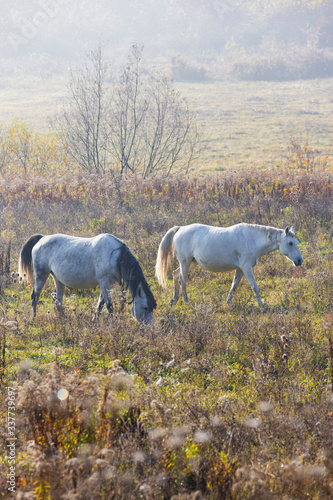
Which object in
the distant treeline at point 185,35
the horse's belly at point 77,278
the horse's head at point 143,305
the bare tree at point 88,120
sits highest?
the distant treeline at point 185,35

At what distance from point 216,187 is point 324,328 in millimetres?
9921

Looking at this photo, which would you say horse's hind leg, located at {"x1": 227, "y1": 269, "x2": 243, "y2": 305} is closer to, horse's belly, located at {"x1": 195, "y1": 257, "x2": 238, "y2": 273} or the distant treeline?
horse's belly, located at {"x1": 195, "y1": 257, "x2": 238, "y2": 273}

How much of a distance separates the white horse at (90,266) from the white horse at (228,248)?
208 centimetres

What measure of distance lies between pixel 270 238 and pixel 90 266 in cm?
370

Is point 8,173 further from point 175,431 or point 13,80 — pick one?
point 13,80

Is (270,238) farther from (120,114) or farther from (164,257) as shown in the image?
(120,114)

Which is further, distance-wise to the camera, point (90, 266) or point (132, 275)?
point (90, 266)

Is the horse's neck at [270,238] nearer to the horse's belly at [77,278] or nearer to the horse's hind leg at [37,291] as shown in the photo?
the horse's belly at [77,278]

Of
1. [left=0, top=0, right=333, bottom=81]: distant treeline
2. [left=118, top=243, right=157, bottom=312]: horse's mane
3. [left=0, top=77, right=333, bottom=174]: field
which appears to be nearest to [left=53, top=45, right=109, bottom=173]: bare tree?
[left=0, top=77, right=333, bottom=174]: field

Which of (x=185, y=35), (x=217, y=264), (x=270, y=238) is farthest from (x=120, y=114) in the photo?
(x=185, y=35)

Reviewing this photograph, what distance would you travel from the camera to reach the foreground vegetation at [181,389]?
10.1 feet

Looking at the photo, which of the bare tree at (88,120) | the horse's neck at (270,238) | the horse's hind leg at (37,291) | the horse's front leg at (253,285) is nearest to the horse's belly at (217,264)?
the horse's front leg at (253,285)

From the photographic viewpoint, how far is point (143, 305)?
6.53 m

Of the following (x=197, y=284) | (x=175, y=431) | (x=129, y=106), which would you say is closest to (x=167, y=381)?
(x=175, y=431)
